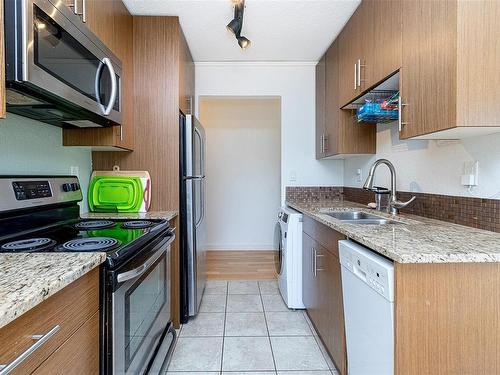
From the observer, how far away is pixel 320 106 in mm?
3121

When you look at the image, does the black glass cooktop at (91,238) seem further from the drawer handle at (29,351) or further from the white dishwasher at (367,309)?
the white dishwasher at (367,309)

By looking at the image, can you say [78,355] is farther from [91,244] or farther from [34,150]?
[34,150]

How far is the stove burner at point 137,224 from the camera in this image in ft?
5.43

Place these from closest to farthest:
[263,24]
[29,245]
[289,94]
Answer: [29,245]
[263,24]
[289,94]

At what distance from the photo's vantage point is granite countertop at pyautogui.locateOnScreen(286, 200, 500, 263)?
987 millimetres

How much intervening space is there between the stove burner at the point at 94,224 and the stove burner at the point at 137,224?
0.08 m

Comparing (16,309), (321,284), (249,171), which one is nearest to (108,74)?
(16,309)

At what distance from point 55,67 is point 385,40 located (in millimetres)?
1706

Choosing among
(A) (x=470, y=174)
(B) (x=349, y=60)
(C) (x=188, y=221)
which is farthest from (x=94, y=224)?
(B) (x=349, y=60)

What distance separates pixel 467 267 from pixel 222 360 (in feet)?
4.85

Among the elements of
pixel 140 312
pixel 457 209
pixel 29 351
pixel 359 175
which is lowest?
pixel 140 312

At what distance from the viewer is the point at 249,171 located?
15.4 feet

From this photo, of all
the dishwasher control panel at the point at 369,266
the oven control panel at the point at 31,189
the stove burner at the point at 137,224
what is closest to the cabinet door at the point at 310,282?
the dishwasher control panel at the point at 369,266

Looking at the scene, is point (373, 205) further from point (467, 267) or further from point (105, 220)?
point (105, 220)
